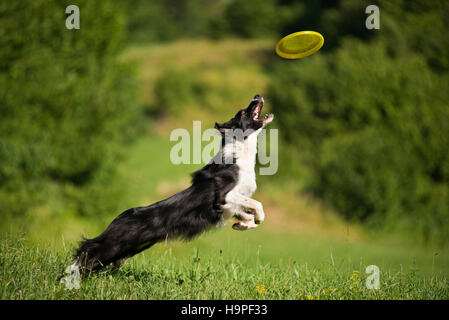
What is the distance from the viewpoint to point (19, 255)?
497cm

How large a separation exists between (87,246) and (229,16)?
49.9m

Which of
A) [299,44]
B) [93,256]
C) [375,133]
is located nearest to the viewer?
[93,256]

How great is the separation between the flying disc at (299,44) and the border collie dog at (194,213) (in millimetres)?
1564

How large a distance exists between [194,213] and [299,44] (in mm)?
3016

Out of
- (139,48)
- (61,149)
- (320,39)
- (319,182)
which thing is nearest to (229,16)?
(139,48)

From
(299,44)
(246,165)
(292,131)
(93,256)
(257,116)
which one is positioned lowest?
(93,256)

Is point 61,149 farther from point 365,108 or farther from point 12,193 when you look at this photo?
point 365,108

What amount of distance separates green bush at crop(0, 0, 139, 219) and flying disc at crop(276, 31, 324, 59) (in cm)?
895

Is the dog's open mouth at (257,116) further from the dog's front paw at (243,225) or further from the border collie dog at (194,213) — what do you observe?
the dog's front paw at (243,225)

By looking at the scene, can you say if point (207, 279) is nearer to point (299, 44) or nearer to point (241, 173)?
point (241, 173)

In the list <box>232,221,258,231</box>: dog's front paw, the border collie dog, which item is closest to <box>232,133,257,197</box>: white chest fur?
the border collie dog

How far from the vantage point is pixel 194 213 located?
4.83 m

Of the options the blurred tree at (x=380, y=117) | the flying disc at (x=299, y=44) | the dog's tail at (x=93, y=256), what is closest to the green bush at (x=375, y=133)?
the blurred tree at (x=380, y=117)

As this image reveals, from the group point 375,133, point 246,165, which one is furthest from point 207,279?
point 375,133
